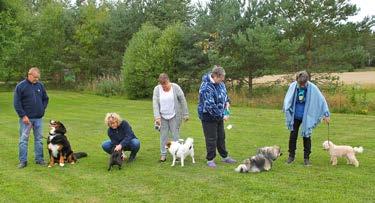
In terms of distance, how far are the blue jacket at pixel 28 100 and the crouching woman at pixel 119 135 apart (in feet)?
3.96

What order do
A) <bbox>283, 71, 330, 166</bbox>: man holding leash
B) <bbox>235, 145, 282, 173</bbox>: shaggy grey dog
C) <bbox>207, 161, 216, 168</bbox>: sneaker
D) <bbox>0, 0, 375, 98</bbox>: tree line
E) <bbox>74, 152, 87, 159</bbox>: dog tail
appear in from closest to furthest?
<bbox>235, 145, 282, 173</bbox>: shaggy grey dog → <bbox>283, 71, 330, 166</bbox>: man holding leash → <bbox>207, 161, 216, 168</bbox>: sneaker → <bbox>74, 152, 87, 159</bbox>: dog tail → <bbox>0, 0, 375, 98</bbox>: tree line

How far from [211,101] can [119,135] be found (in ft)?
6.22

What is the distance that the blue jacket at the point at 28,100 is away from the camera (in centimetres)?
832

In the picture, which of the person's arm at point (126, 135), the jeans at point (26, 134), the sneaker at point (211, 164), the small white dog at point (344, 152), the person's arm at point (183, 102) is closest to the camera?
the small white dog at point (344, 152)

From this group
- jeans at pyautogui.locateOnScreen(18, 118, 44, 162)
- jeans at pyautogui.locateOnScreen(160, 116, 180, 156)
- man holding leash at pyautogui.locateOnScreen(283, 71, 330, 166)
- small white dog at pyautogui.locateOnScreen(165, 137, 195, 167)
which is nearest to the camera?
man holding leash at pyautogui.locateOnScreen(283, 71, 330, 166)

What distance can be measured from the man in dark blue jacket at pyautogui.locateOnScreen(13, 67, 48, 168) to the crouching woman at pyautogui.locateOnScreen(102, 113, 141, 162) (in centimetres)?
119

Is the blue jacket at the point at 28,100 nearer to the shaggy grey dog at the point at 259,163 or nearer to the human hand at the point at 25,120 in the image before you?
the human hand at the point at 25,120

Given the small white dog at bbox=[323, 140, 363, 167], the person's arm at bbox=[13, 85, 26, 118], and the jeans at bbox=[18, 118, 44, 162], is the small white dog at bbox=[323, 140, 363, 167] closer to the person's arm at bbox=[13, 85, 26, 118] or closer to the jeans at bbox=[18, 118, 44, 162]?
the jeans at bbox=[18, 118, 44, 162]

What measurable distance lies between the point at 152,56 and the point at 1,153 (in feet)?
48.6

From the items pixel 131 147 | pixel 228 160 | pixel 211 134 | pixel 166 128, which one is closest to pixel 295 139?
pixel 228 160

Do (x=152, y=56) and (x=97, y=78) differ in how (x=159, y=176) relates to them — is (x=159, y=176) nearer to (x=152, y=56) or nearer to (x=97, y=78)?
(x=152, y=56)

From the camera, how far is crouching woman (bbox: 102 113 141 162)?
28.3 feet

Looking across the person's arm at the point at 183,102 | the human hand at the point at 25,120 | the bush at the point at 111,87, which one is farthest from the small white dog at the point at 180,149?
the bush at the point at 111,87

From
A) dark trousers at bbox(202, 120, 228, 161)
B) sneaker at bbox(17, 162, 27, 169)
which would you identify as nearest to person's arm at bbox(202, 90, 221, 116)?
dark trousers at bbox(202, 120, 228, 161)
